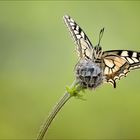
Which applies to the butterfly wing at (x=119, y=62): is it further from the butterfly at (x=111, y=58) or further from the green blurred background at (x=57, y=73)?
the green blurred background at (x=57, y=73)

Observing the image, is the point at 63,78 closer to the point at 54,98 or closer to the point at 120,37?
the point at 54,98

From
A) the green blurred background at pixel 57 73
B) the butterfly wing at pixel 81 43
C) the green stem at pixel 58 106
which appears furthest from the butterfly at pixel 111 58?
the green blurred background at pixel 57 73

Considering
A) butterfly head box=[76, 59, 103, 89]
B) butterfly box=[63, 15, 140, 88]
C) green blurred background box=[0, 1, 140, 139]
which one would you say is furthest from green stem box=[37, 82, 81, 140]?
green blurred background box=[0, 1, 140, 139]

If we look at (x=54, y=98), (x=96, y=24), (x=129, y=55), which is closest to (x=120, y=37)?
(x=96, y=24)

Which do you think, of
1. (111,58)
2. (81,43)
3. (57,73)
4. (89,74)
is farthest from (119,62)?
(57,73)

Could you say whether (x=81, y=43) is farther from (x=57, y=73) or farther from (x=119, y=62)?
(x=57, y=73)

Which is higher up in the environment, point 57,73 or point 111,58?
point 111,58

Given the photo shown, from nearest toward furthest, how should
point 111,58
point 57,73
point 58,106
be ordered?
point 58,106 < point 111,58 < point 57,73
